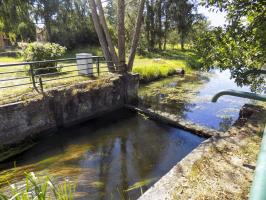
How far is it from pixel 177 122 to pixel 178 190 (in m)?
4.09

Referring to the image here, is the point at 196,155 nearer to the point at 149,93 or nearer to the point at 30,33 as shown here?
the point at 149,93

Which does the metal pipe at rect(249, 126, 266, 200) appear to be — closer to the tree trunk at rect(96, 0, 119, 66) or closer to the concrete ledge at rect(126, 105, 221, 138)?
the concrete ledge at rect(126, 105, 221, 138)

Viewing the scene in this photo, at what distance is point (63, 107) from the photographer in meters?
6.31

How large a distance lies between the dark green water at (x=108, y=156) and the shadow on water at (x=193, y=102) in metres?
1.45

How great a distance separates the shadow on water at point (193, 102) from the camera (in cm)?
732

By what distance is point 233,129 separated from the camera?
415cm

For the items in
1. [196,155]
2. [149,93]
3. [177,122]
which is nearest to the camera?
[196,155]

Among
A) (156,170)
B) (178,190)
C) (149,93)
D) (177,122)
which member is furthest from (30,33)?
(178,190)

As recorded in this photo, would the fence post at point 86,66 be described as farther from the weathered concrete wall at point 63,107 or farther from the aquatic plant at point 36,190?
the aquatic plant at point 36,190

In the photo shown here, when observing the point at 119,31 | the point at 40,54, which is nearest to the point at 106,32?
the point at 119,31

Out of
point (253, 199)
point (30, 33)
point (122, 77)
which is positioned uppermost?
point (30, 33)

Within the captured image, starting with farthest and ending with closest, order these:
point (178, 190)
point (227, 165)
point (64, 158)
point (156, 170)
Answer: point (64, 158) < point (156, 170) < point (227, 165) < point (178, 190)

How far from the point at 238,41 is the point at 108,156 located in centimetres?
342

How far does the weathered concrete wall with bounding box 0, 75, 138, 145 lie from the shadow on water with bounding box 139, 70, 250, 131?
1.17 meters
